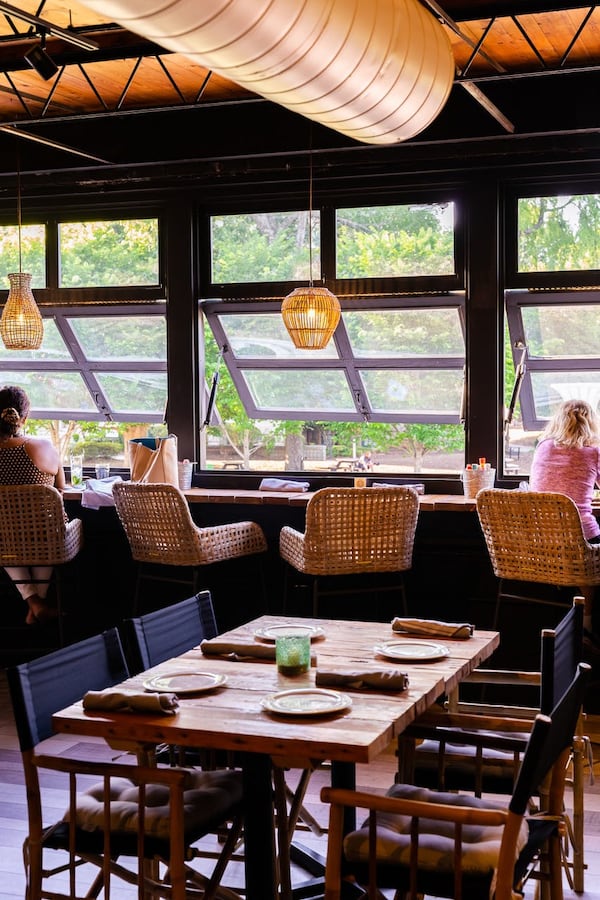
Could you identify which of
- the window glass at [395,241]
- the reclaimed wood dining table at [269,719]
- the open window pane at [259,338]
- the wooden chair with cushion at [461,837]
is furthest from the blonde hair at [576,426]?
the wooden chair with cushion at [461,837]

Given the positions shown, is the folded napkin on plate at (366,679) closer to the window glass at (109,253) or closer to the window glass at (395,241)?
the window glass at (395,241)

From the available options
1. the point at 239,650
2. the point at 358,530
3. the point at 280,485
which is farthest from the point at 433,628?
the point at 280,485

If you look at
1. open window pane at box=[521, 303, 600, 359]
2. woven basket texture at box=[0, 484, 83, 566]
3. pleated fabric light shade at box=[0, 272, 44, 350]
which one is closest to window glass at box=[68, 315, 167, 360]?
pleated fabric light shade at box=[0, 272, 44, 350]

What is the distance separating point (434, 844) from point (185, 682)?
766 millimetres

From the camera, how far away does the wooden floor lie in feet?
11.5

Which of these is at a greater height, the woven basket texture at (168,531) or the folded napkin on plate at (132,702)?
the woven basket texture at (168,531)

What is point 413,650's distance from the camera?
3.17m

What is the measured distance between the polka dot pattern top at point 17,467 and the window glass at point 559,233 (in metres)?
3.00

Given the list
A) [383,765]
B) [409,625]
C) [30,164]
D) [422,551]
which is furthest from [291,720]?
[30,164]

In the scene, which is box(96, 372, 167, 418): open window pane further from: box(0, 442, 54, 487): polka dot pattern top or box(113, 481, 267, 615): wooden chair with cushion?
box(113, 481, 267, 615): wooden chair with cushion

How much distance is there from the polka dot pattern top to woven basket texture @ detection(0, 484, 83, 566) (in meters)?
0.32

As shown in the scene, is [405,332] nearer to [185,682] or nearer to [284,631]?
[284,631]

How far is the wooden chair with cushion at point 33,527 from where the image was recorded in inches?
217

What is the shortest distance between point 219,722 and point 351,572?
2656 mm
